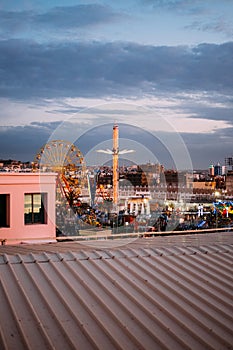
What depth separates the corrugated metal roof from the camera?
4035 millimetres

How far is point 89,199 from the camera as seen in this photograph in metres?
20.5

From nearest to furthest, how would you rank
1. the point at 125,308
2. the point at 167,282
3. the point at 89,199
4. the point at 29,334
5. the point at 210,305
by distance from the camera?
the point at 29,334 → the point at 125,308 → the point at 210,305 → the point at 167,282 → the point at 89,199

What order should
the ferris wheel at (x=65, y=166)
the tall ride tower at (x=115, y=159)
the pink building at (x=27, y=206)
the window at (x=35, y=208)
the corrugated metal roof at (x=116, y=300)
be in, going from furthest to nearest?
the tall ride tower at (x=115, y=159)
the ferris wheel at (x=65, y=166)
the window at (x=35, y=208)
the pink building at (x=27, y=206)
the corrugated metal roof at (x=116, y=300)

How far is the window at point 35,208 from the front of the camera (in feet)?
46.5

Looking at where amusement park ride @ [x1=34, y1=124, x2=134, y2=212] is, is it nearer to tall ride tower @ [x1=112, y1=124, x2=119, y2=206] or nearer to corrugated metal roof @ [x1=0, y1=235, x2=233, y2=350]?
tall ride tower @ [x1=112, y1=124, x2=119, y2=206]

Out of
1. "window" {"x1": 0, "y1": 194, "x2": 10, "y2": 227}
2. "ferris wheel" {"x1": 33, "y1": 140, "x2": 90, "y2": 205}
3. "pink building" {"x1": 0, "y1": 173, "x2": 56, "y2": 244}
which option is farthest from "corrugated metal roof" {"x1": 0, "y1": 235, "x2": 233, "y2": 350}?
"ferris wheel" {"x1": 33, "y1": 140, "x2": 90, "y2": 205}

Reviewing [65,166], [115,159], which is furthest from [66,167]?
[115,159]

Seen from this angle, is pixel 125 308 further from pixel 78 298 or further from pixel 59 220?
pixel 59 220

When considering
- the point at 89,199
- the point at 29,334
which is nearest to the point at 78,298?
the point at 29,334

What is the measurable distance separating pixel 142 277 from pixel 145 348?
1.58m

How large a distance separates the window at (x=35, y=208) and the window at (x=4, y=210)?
56cm

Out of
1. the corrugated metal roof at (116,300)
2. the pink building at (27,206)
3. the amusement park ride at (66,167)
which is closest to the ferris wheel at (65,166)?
the amusement park ride at (66,167)

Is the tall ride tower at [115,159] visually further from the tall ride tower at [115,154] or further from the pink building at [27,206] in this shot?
the pink building at [27,206]

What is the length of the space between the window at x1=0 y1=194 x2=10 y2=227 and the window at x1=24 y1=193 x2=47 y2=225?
22.2 inches
